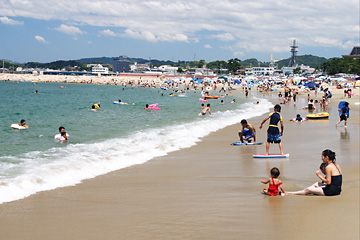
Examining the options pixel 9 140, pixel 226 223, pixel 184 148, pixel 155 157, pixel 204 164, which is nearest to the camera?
pixel 226 223

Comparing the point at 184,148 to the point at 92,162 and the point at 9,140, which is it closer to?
the point at 92,162

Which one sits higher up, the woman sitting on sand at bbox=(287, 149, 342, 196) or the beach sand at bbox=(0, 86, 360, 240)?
the woman sitting on sand at bbox=(287, 149, 342, 196)

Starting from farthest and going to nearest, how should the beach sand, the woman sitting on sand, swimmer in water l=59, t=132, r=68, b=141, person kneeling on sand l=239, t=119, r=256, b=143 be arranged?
swimmer in water l=59, t=132, r=68, b=141 → person kneeling on sand l=239, t=119, r=256, b=143 → the woman sitting on sand → the beach sand

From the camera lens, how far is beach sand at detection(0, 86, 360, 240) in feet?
17.2

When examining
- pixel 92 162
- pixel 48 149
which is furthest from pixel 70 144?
pixel 92 162

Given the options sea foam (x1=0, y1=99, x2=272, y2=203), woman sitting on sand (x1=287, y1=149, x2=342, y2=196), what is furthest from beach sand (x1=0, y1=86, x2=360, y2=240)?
sea foam (x1=0, y1=99, x2=272, y2=203)

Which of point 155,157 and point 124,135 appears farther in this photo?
point 124,135

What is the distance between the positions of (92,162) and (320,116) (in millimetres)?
15968

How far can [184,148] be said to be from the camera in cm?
1280

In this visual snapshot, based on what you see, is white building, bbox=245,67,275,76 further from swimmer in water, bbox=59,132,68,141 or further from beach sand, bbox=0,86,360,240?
beach sand, bbox=0,86,360,240

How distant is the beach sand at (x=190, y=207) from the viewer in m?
5.23

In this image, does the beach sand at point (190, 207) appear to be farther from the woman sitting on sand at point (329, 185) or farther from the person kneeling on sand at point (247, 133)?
the person kneeling on sand at point (247, 133)

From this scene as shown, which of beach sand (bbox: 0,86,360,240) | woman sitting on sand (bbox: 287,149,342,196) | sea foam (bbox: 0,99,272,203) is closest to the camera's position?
beach sand (bbox: 0,86,360,240)

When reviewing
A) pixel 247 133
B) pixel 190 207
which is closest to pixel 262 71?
pixel 247 133
